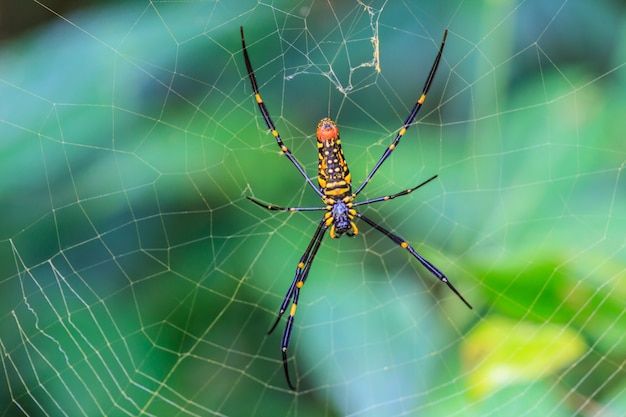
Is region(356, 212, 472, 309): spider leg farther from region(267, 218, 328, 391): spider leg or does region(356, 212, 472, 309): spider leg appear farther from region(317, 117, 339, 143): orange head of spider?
region(317, 117, 339, 143): orange head of spider

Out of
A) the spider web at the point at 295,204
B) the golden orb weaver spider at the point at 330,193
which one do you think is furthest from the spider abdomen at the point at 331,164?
the spider web at the point at 295,204

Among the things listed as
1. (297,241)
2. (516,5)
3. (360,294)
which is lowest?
(360,294)

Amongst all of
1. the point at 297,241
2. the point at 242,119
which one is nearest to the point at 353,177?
the point at 297,241

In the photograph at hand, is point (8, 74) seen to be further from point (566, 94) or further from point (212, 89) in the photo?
point (566, 94)

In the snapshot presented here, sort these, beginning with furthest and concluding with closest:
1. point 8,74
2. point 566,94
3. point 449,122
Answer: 1. point 449,122
2. point 566,94
3. point 8,74

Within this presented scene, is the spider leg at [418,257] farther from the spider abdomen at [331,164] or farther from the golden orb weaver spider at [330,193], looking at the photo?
the spider abdomen at [331,164]
